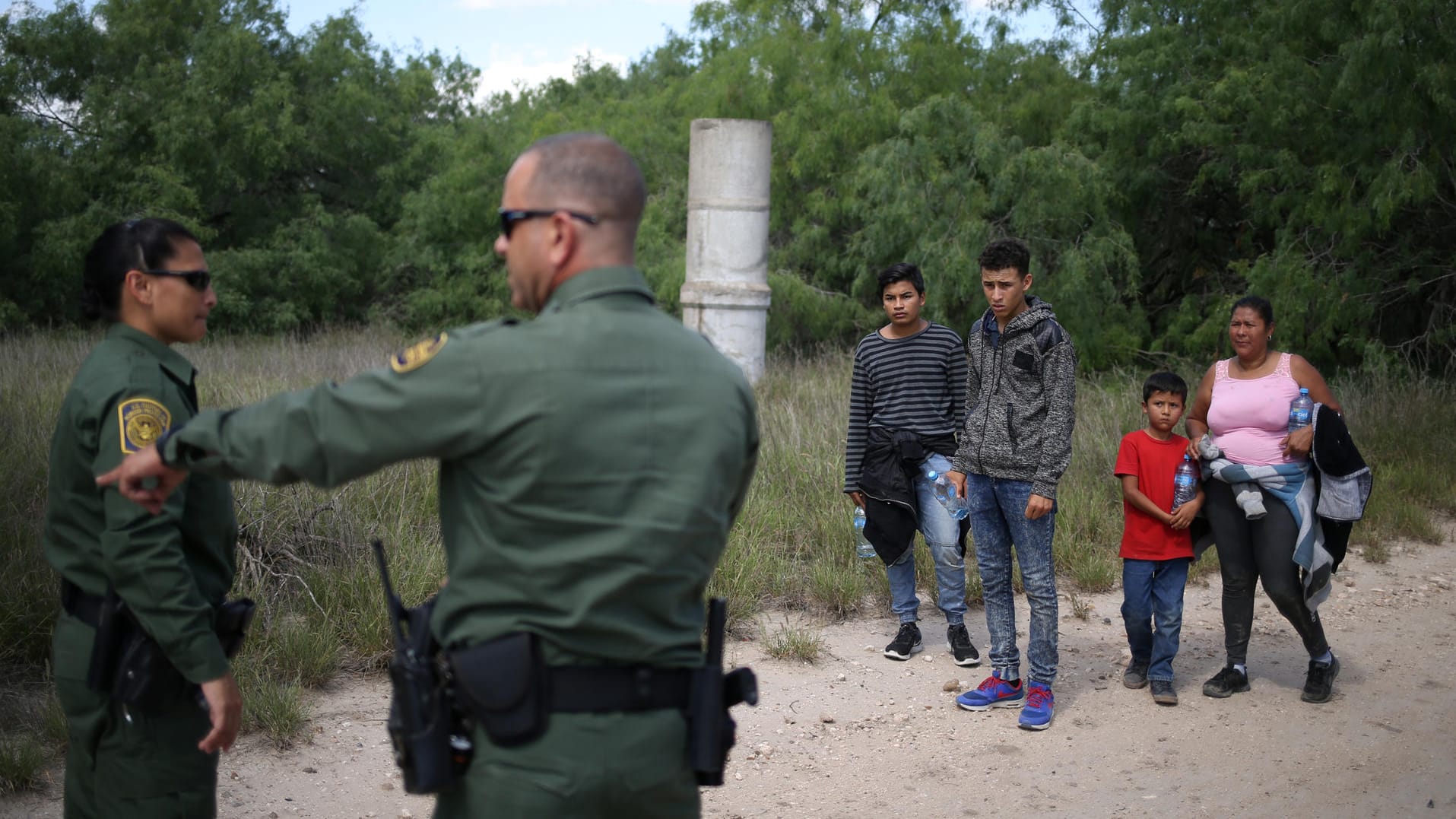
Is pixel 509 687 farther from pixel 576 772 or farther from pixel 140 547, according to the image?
pixel 140 547

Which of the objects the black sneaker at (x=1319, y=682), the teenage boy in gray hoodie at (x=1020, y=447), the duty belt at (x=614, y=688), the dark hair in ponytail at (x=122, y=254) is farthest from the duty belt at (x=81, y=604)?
the black sneaker at (x=1319, y=682)

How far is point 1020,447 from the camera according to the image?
17.4ft

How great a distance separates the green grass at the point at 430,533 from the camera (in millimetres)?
5293

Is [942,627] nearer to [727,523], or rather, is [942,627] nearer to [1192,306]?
[727,523]

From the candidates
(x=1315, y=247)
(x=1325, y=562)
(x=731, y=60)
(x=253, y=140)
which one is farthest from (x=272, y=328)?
(x=1325, y=562)

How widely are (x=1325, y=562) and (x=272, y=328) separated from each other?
2141 centimetres

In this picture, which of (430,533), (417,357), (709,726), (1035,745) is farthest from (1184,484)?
(417,357)

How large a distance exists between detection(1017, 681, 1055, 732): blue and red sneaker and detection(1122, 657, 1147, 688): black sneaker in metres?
0.65

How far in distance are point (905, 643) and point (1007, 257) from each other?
2095 millimetres

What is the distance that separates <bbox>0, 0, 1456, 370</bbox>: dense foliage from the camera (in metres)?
13.8

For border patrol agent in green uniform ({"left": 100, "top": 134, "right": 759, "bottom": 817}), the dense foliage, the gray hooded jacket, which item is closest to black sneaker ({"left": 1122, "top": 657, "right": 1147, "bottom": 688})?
the gray hooded jacket

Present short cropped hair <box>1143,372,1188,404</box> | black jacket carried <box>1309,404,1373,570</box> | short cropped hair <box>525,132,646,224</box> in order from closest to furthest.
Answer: short cropped hair <box>525,132,646,224</box>
black jacket carried <box>1309,404,1373,570</box>
short cropped hair <box>1143,372,1188,404</box>

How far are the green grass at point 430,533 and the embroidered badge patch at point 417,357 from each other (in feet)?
10.6

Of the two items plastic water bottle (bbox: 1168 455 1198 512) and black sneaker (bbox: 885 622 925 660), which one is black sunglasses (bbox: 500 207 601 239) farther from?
black sneaker (bbox: 885 622 925 660)
